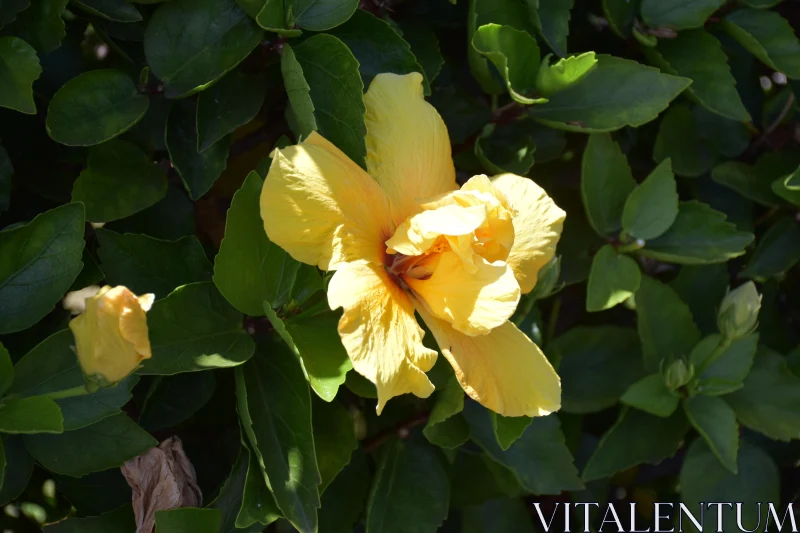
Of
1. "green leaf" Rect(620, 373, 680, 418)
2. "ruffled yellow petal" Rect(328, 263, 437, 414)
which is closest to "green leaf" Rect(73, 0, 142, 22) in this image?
"ruffled yellow petal" Rect(328, 263, 437, 414)

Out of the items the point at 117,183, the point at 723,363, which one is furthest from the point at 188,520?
the point at 723,363

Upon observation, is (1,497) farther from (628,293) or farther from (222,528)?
(628,293)

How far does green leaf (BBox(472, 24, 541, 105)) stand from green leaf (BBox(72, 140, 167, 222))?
37 cm

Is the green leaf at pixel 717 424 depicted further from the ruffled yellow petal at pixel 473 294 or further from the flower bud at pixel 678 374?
the ruffled yellow petal at pixel 473 294

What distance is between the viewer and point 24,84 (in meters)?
0.81

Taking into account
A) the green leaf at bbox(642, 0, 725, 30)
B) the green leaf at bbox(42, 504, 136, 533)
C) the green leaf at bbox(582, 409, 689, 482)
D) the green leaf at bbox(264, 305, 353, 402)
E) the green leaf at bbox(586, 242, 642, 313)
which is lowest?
the green leaf at bbox(582, 409, 689, 482)

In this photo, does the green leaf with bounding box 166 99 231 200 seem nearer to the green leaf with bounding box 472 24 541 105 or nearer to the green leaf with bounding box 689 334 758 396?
the green leaf with bounding box 472 24 541 105

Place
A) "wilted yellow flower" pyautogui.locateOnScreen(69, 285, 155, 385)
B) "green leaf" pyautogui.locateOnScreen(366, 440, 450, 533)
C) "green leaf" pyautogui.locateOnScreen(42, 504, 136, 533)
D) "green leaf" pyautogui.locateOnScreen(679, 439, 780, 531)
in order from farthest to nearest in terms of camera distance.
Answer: "green leaf" pyautogui.locateOnScreen(679, 439, 780, 531), "green leaf" pyautogui.locateOnScreen(366, 440, 450, 533), "green leaf" pyautogui.locateOnScreen(42, 504, 136, 533), "wilted yellow flower" pyautogui.locateOnScreen(69, 285, 155, 385)

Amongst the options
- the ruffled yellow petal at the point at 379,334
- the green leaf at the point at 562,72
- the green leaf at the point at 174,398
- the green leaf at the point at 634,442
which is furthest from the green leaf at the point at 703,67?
the green leaf at the point at 174,398

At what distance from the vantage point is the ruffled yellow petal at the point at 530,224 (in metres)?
0.85

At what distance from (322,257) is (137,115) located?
0.27m

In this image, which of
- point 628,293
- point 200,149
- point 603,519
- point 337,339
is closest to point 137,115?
point 200,149

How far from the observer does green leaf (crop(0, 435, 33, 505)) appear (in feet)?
2.95

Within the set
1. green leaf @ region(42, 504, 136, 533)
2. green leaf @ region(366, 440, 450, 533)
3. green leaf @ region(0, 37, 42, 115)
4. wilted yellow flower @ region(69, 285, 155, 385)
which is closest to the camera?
wilted yellow flower @ region(69, 285, 155, 385)
